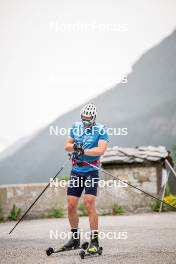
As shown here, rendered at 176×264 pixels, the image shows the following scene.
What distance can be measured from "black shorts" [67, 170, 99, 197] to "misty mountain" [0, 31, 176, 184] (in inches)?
2285

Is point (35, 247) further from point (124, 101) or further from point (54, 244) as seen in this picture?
point (124, 101)

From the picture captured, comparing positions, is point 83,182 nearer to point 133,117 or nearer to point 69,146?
point 69,146

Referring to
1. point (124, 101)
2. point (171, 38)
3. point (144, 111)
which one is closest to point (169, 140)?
point (144, 111)

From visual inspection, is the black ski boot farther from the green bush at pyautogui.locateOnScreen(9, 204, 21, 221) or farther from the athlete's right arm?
the green bush at pyautogui.locateOnScreen(9, 204, 21, 221)

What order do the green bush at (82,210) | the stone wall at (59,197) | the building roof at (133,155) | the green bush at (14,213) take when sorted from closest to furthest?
the green bush at (14,213), the stone wall at (59,197), the green bush at (82,210), the building roof at (133,155)

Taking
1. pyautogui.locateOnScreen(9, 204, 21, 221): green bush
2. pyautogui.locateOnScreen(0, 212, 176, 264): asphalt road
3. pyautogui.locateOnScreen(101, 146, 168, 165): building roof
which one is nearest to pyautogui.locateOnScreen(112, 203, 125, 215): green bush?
pyautogui.locateOnScreen(101, 146, 168, 165): building roof

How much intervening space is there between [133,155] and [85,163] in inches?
353

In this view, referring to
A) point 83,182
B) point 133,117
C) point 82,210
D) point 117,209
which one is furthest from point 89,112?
point 133,117

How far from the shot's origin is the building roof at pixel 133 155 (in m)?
14.2

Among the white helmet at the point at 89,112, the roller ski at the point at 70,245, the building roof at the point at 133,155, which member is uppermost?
the white helmet at the point at 89,112

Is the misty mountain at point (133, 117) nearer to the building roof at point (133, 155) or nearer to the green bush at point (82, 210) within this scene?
the building roof at point (133, 155)

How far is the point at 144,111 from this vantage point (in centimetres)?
8781

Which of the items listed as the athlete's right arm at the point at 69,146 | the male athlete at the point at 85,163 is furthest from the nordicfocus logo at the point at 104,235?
the athlete's right arm at the point at 69,146

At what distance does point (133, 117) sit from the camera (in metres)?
86.6
